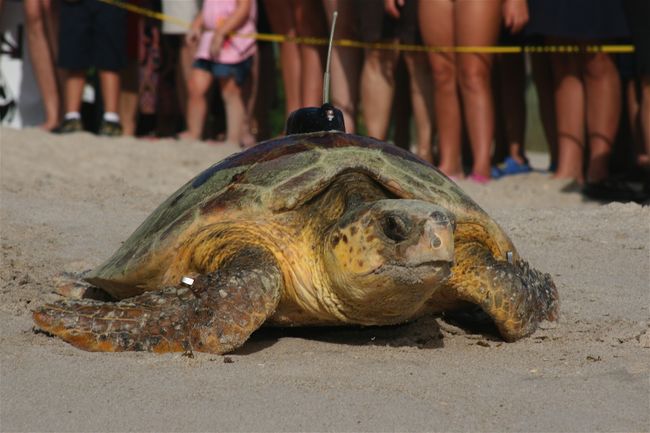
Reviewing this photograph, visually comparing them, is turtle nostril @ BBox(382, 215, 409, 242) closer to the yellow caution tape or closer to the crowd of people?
the crowd of people

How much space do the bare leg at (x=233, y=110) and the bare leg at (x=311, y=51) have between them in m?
0.65

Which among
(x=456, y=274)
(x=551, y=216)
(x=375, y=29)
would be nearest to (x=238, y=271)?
(x=456, y=274)

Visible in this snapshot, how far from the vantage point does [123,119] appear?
8281 mm

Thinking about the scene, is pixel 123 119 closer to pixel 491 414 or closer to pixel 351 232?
pixel 351 232

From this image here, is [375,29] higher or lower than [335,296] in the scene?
higher

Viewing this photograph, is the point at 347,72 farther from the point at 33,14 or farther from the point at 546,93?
the point at 33,14

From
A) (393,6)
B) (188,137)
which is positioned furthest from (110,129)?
(393,6)

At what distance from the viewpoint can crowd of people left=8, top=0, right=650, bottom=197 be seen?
21.2 feet

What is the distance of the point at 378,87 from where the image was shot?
701cm

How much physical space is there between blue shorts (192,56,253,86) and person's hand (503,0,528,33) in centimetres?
199

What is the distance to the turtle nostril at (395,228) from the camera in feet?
9.39

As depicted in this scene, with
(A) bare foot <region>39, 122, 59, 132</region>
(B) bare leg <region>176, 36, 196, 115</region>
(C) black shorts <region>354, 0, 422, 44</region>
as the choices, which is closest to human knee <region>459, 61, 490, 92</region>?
(C) black shorts <region>354, 0, 422, 44</region>

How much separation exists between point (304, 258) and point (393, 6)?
371 cm

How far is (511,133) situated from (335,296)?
449cm
